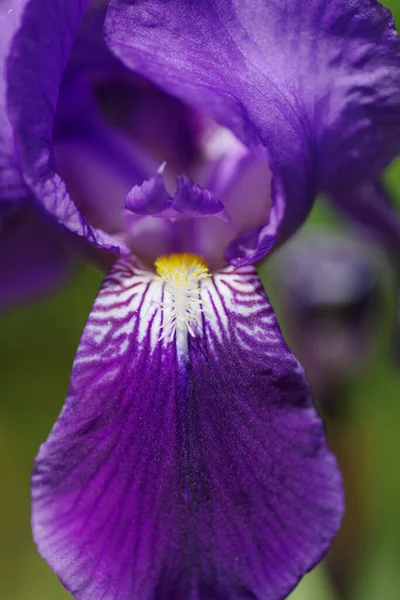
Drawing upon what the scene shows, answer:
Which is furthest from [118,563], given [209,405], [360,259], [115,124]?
[360,259]

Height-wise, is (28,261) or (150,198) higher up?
(150,198)

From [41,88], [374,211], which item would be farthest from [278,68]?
[374,211]

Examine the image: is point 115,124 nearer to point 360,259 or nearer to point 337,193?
point 337,193

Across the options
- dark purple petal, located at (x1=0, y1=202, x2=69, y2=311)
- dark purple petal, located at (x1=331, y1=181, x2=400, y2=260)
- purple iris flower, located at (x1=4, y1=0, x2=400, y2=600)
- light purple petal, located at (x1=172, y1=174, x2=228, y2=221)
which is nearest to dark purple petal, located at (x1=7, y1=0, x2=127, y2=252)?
purple iris flower, located at (x1=4, y1=0, x2=400, y2=600)

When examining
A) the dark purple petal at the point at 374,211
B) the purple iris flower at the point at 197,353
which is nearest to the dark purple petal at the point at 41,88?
the purple iris flower at the point at 197,353

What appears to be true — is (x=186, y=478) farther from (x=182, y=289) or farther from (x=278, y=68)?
(x=278, y=68)

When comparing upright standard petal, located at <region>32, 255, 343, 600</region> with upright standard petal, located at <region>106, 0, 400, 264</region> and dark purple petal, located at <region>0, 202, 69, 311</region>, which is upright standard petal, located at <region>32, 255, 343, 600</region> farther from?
dark purple petal, located at <region>0, 202, 69, 311</region>
